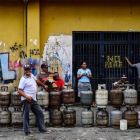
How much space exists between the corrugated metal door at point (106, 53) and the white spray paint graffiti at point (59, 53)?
24cm

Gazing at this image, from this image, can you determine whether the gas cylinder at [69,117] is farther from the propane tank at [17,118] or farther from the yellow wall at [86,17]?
the yellow wall at [86,17]

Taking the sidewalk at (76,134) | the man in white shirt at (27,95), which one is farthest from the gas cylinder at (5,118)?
the man in white shirt at (27,95)

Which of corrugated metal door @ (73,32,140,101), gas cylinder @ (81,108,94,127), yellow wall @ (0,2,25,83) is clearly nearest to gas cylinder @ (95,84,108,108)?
gas cylinder @ (81,108,94,127)

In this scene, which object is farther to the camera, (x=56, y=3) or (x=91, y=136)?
(x=56, y=3)

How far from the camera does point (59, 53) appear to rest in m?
14.7

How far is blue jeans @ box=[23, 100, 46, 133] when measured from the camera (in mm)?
9391

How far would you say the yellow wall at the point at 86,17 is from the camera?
14711 millimetres

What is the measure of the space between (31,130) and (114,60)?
19.9ft

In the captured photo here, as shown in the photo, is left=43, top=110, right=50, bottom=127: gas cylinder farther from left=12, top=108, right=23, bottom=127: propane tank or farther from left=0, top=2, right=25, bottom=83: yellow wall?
left=0, top=2, right=25, bottom=83: yellow wall

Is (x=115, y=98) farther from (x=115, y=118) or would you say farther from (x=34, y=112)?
(x=34, y=112)

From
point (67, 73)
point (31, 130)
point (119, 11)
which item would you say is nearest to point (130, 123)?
point (31, 130)

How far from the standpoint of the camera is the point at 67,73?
48.3ft

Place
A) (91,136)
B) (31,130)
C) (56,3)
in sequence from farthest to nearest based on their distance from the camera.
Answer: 1. (56,3)
2. (31,130)
3. (91,136)

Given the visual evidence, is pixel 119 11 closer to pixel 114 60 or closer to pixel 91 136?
pixel 114 60
